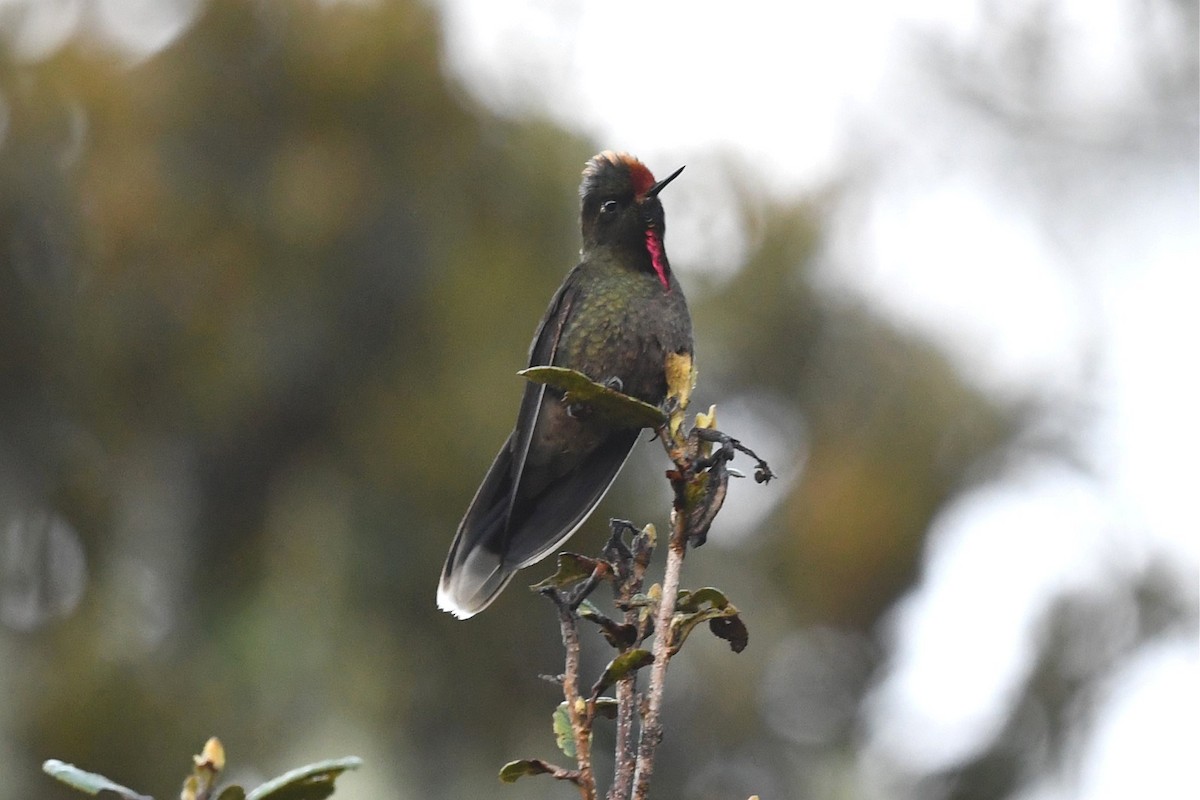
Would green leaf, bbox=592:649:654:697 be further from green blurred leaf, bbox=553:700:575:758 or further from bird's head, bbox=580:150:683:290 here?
bird's head, bbox=580:150:683:290

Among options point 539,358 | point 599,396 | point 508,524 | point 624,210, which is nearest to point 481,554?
point 508,524

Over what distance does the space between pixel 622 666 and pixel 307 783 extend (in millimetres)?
356

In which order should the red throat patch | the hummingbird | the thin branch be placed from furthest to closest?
the red throat patch
the hummingbird
the thin branch

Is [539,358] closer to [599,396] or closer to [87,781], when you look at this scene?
[599,396]

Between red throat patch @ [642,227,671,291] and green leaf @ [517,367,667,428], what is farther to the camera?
red throat patch @ [642,227,671,291]

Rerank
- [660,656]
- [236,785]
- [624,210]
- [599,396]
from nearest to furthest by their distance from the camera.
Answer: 1. [236,785]
2. [660,656]
3. [599,396]
4. [624,210]

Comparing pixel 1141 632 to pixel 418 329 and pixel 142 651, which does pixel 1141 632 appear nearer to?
pixel 418 329

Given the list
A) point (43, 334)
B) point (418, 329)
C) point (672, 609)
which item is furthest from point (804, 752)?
point (672, 609)

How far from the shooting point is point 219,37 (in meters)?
11.5

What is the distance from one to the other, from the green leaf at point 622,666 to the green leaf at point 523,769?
0.31 ft

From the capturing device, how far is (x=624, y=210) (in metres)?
3.38

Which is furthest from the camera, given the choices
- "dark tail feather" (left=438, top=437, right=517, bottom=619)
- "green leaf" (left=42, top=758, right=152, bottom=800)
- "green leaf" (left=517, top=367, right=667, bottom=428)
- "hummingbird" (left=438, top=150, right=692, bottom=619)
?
"hummingbird" (left=438, top=150, right=692, bottom=619)

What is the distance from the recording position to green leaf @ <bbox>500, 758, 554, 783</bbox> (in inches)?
53.6

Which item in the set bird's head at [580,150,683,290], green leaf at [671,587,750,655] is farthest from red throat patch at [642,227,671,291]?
green leaf at [671,587,750,655]
